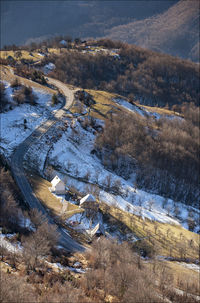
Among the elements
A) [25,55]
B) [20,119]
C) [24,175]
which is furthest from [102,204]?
[25,55]

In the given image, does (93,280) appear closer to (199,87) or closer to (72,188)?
(72,188)

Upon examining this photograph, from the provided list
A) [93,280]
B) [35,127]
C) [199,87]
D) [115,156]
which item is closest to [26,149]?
[35,127]

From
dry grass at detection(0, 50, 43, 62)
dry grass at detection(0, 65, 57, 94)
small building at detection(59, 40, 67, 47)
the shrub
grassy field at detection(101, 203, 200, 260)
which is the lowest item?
grassy field at detection(101, 203, 200, 260)

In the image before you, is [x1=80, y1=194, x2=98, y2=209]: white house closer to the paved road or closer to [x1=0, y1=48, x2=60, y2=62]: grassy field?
the paved road

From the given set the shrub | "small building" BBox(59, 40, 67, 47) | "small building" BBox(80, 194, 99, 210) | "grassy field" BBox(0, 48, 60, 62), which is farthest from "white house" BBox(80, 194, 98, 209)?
"small building" BBox(59, 40, 67, 47)

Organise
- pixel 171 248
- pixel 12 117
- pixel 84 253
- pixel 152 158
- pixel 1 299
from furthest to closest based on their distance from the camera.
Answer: pixel 152 158 < pixel 12 117 < pixel 171 248 < pixel 84 253 < pixel 1 299

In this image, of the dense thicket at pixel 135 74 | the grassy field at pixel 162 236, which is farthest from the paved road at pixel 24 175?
the dense thicket at pixel 135 74
